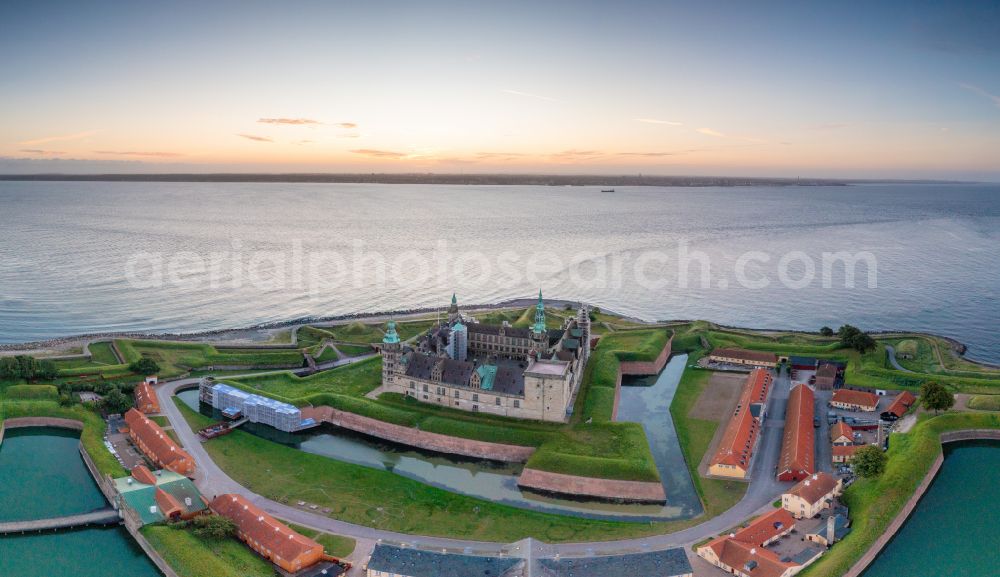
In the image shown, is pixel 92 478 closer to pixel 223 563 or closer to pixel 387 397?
pixel 223 563

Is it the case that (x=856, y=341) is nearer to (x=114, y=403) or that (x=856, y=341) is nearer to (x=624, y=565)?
(x=624, y=565)

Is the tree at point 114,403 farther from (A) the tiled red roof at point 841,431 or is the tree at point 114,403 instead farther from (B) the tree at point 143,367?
(A) the tiled red roof at point 841,431

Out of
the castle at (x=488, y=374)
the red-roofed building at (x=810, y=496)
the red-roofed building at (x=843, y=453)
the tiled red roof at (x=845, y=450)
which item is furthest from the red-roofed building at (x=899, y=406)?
the castle at (x=488, y=374)

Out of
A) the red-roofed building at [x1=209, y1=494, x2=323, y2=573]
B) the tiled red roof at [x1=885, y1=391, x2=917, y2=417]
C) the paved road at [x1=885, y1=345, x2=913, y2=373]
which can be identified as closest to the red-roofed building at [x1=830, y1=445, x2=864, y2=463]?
the tiled red roof at [x1=885, y1=391, x2=917, y2=417]

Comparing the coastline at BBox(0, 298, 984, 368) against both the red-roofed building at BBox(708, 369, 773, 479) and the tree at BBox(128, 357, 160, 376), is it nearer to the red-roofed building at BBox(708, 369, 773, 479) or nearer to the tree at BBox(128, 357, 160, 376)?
the tree at BBox(128, 357, 160, 376)

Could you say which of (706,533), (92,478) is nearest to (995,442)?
(706,533)

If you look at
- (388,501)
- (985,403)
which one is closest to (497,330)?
(388,501)
